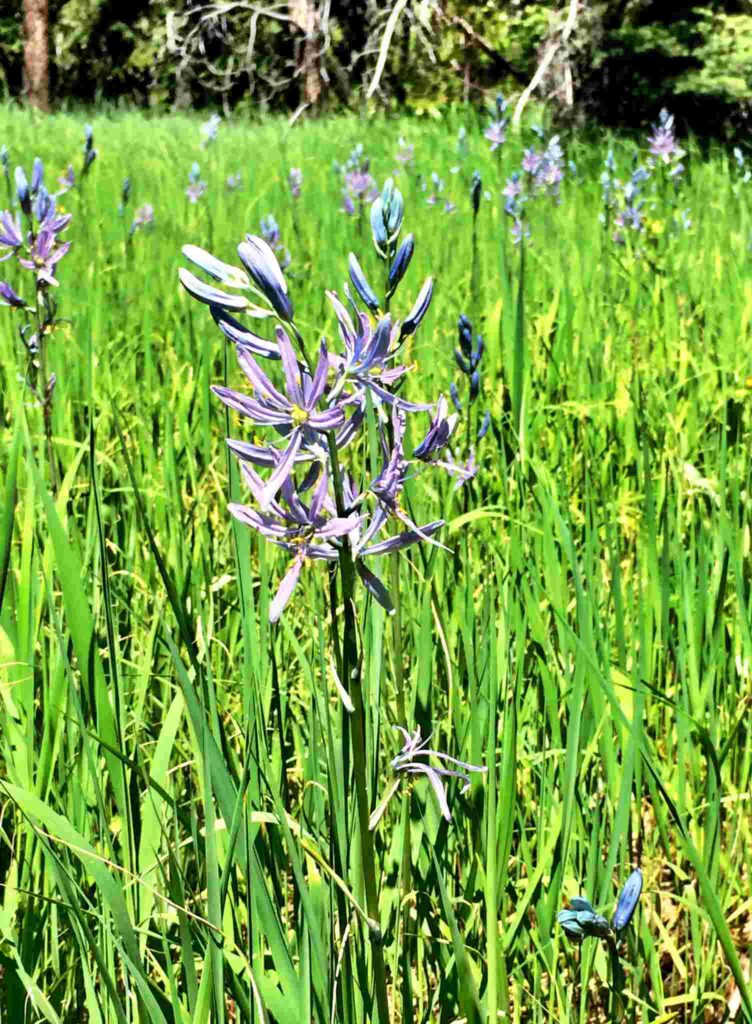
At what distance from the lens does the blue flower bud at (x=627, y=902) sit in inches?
29.8

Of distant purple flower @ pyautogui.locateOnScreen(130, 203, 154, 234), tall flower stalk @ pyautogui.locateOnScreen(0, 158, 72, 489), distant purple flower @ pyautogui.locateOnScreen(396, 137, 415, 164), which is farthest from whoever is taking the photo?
distant purple flower @ pyautogui.locateOnScreen(396, 137, 415, 164)

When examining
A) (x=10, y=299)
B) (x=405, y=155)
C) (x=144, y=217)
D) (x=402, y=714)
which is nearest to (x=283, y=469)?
(x=402, y=714)

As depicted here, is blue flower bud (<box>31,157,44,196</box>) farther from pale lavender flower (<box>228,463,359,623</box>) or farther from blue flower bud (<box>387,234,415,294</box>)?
pale lavender flower (<box>228,463,359,623</box>)

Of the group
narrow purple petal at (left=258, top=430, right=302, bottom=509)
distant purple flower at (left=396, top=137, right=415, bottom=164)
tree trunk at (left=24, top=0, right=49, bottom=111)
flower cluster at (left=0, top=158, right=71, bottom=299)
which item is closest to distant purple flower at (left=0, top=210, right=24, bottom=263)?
flower cluster at (left=0, top=158, right=71, bottom=299)

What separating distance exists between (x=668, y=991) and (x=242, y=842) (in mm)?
596

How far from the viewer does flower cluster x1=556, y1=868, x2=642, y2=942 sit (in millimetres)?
745

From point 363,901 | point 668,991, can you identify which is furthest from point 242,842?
point 668,991

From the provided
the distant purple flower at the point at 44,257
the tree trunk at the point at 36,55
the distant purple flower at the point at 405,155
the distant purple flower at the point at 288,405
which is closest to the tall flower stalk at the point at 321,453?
the distant purple flower at the point at 288,405

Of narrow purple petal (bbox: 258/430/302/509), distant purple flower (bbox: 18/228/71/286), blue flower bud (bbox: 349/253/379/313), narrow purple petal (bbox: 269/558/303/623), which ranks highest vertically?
distant purple flower (bbox: 18/228/71/286)

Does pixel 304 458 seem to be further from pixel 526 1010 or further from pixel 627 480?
pixel 627 480

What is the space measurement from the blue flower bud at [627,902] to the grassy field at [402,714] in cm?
3

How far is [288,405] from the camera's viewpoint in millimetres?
730

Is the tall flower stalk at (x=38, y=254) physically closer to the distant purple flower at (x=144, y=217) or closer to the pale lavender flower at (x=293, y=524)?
the pale lavender flower at (x=293, y=524)

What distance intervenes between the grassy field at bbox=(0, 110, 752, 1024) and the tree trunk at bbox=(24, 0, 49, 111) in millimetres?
16013
